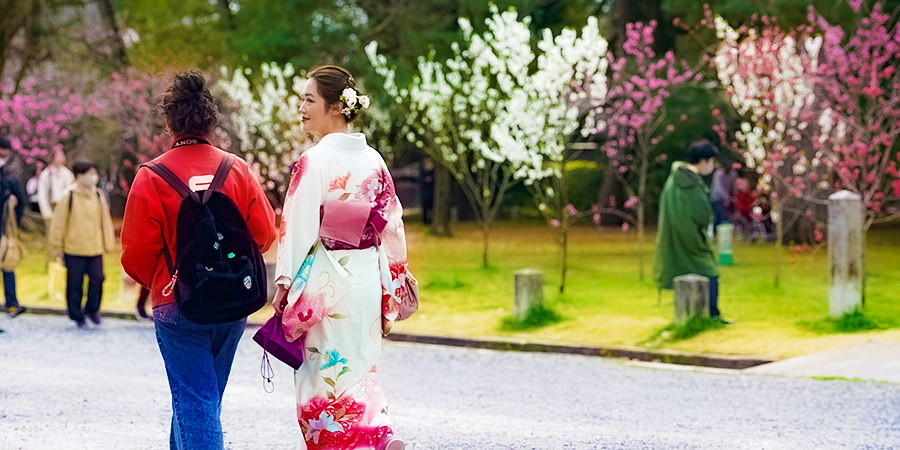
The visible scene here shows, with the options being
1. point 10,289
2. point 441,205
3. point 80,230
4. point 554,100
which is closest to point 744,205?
point 441,205

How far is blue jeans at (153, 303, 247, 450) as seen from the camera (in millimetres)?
3473

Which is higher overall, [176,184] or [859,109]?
[859,109]

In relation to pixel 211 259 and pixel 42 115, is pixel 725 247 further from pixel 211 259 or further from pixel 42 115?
pixel 42 115

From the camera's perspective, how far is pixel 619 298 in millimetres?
11281

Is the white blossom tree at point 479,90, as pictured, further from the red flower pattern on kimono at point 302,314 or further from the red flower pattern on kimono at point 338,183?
the red flower pattern on kimono at point 302,314

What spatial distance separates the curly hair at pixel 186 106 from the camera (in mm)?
3584

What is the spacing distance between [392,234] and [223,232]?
693mm

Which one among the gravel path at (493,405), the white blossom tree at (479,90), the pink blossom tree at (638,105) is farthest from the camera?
the white blossom tree at (479,90)

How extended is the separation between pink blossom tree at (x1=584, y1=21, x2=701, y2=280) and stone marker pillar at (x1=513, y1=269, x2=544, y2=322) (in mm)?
3296

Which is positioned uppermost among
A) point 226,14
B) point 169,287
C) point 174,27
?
point 226,14

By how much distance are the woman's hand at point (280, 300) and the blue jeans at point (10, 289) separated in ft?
24.3

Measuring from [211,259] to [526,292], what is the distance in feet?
20.3

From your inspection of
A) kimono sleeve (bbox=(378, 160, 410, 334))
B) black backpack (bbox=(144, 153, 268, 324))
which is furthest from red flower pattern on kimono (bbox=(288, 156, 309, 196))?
kimono sleeve (bbox=(378, 160, 410, 334))

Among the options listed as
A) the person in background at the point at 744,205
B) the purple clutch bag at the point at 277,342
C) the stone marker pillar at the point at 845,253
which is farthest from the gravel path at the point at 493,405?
the person in background at the point at 744,205
